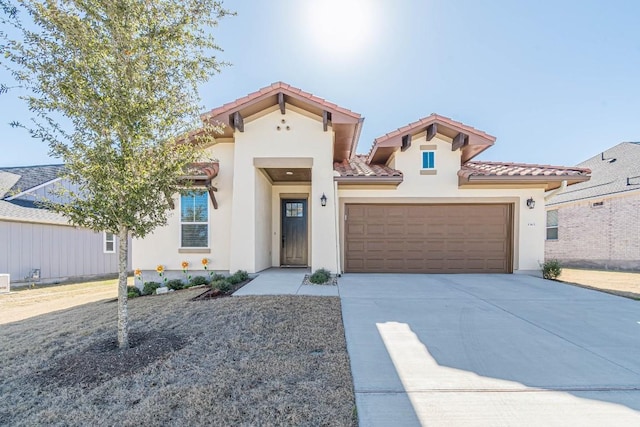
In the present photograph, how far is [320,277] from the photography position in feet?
26.7

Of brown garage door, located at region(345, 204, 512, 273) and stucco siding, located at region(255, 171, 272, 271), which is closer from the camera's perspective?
stucco siding, located at region(255, 171, 272, 271)

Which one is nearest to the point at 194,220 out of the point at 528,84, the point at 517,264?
the point at 517,264

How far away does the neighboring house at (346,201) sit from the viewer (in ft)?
29.2

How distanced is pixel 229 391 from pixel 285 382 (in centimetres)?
55

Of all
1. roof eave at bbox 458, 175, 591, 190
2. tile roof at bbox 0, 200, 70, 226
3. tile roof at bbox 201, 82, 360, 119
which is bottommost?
tile roof at bbox 0, 200, 70, 226

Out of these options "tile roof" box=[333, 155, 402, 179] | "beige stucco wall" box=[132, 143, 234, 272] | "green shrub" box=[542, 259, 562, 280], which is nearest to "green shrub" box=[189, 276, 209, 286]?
"beige stucco wall" box=[132, 143, 234, 272]

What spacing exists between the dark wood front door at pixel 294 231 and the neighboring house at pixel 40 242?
745cm

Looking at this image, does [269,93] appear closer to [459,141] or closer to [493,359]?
[459,141]

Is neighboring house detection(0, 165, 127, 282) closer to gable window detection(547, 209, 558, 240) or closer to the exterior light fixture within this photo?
the exterior light fixture

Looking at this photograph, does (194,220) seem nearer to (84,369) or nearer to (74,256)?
(84,369)

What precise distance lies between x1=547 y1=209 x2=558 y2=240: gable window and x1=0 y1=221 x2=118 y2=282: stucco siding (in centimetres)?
2463

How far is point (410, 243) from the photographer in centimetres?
1015

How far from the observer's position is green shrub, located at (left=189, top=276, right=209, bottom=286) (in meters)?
8.55

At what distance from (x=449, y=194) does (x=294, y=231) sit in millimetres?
5589
